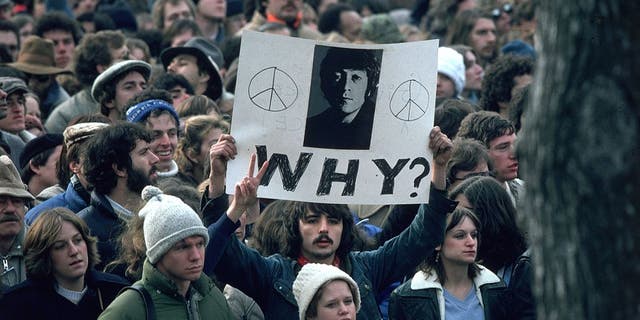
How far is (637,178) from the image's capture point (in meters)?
2.99

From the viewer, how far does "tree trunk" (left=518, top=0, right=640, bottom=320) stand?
2.96 metres

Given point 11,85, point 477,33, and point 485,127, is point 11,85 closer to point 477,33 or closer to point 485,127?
point 485,127

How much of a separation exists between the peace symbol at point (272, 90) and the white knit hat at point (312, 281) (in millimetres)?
764

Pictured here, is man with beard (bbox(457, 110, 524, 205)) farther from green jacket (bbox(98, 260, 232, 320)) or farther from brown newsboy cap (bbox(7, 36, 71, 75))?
brown newsboy cap (bbox(7, 36, 71, 75))

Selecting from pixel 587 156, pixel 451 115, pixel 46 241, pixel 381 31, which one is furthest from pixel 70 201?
pixel 381 31

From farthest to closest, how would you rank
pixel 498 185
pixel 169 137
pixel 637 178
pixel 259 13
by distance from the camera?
pixel 259 13 → pixel 169 137 → pixel 498 185 → pixel 637 178

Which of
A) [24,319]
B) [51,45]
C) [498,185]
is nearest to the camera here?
[24,319]

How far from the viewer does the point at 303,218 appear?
686cm

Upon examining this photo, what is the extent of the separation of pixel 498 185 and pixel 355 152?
122 centimetres

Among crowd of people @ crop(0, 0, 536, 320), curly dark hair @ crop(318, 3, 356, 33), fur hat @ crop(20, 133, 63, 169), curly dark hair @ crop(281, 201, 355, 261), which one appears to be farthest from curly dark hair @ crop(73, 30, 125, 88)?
curly dark hair @ crop(318, 3, 356, 33)

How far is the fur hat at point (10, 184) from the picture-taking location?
6.89m

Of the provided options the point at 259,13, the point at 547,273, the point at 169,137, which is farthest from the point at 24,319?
the point at 259,13

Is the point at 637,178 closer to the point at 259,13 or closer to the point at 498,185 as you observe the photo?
the point at 498,185

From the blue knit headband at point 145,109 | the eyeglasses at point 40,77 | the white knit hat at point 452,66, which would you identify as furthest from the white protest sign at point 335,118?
the eyeglasses at point 40,77
